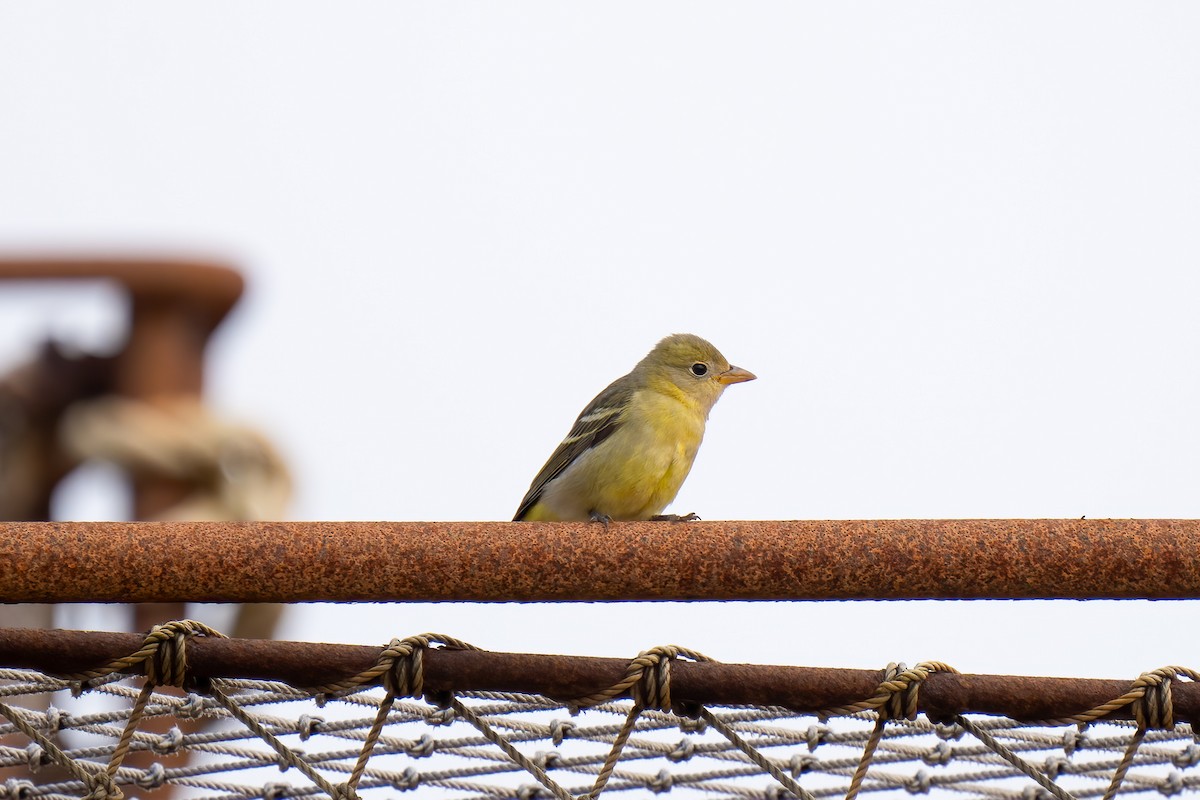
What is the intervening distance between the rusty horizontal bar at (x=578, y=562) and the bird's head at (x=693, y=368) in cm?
292

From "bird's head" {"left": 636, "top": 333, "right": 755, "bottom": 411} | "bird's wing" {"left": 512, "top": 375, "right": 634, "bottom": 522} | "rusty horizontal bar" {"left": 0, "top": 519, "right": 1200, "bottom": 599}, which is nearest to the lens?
"rusty horizontal bar" {"left": 0, "top": 519, "right": 1200, "bottom": 599}

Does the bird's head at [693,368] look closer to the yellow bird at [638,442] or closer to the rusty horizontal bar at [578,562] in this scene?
the yellow bird at [638,442]

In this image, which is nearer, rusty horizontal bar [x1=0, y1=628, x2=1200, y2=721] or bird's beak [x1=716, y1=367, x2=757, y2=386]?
rusty horizontal bar [x1=0, y1=628, x2=1200, y2=721]

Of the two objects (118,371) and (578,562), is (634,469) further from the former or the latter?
(118,371)

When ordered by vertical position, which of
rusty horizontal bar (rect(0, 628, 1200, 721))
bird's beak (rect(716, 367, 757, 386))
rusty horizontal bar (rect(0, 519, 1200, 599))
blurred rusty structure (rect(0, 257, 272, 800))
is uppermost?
blurred rusty structure (rect(0, 257, 272, 800))

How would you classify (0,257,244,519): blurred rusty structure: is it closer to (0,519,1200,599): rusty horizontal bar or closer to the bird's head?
the bird's head

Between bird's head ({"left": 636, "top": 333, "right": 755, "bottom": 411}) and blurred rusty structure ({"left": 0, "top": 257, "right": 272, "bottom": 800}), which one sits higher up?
blurred rusty structure ({"left": 0, "top": 257, "right": 272, "bottom": 800})

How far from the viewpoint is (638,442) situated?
5043 millimetres

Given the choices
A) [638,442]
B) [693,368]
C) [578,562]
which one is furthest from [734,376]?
[578,562]

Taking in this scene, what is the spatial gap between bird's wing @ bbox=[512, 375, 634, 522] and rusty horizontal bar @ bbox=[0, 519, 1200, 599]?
2.56 metres

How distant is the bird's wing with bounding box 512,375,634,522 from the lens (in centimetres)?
534

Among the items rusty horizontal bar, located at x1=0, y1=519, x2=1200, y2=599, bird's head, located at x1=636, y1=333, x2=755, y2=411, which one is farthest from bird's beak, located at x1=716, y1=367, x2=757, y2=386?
rusty horizontal bar, located at x1=0, y1=519, x2=1200, y2=599

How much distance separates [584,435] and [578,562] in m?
2.71

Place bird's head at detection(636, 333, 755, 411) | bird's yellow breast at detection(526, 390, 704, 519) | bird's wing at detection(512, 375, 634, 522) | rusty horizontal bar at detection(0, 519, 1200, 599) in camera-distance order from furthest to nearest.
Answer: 1. bird's head at detection(636, 333, 755, 411)
2. bird's wing at detection(512, 375, 634, 522)
3. bird's yellow breast at detection(526, 390, 704, 519)
4. rusty horizontal bar at detection(0, 519, 1200, 599)
